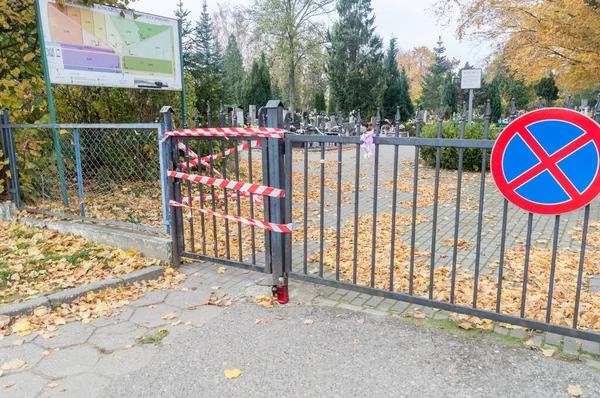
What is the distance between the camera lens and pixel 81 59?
6336 mm

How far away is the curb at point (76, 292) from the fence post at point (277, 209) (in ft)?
4.34

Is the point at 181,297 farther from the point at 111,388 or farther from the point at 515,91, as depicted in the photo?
the point at 515,91

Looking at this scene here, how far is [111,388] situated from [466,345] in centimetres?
225

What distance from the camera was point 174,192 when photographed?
4.30m

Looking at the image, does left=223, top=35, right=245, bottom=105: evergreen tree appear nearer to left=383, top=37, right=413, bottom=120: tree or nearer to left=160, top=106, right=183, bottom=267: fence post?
left=383, top=37, right=413, bottom=120: tree

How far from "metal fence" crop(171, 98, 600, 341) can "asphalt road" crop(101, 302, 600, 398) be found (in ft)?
0.75

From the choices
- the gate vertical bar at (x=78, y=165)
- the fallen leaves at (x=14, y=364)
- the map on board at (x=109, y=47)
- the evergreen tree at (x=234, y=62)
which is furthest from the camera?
the evergreen tree at (x=234, y=62)

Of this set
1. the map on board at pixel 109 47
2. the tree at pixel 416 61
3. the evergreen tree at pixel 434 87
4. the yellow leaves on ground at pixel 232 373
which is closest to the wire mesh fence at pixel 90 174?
the map on board at pixel 109 47

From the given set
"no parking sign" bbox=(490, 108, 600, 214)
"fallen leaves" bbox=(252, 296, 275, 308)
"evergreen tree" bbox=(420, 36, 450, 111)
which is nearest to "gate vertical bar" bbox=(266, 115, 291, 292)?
"fallen leaves" bbox=(252, 296, 275, 308)

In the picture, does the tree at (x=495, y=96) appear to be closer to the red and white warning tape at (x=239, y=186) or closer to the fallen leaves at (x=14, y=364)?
the red and white warning tape at (x=239, y=186)

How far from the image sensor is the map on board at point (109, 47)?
604cm

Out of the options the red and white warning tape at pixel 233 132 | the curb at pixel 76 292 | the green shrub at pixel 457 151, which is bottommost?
the curb at pixel 76 292

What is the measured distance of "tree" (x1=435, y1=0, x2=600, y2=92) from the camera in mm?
10367

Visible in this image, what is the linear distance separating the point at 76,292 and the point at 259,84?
3706 cm
